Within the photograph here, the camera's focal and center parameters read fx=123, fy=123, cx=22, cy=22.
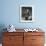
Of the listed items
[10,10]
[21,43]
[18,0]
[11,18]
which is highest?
[18,0]

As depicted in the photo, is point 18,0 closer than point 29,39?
No

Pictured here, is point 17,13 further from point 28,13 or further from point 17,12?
point 28,13

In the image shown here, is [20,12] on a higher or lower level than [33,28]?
higher

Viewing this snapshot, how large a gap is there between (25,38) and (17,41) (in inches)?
9.6

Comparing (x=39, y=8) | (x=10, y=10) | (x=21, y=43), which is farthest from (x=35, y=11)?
(x=21, y=43)

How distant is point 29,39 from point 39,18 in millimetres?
Answer: 873

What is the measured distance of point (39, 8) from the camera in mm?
3988

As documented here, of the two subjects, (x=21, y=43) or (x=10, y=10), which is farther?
(x=10, y=10)

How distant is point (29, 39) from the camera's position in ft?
11.5

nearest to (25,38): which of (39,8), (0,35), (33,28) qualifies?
(33,28)

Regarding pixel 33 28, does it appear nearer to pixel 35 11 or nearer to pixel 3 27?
pixel 35 11

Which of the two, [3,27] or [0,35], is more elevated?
[3,27]

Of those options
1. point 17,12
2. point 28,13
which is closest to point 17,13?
point 17,12

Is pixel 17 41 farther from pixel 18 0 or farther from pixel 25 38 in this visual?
pixel 18 0
